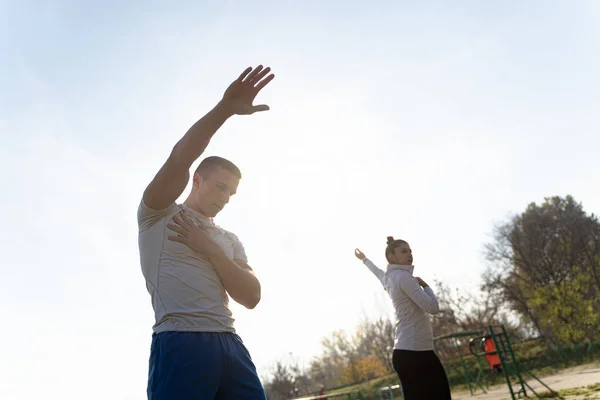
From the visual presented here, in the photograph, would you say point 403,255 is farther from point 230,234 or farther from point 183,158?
point 183,158

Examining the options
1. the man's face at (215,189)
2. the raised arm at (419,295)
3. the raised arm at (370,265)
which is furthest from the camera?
the raised arm at (370,265)

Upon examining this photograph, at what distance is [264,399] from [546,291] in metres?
30.0

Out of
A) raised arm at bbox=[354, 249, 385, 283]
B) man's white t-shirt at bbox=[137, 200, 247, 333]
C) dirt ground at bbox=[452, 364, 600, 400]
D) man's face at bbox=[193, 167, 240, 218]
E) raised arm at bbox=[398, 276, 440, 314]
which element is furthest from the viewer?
dirt ground at bbox=[452, 364, 600, 400]

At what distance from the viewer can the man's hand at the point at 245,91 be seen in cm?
202

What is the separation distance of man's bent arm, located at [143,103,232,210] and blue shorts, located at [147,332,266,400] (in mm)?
619

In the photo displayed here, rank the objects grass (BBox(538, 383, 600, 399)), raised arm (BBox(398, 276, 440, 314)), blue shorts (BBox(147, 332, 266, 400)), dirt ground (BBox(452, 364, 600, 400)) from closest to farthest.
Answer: blue shorts (BBox(147, 332, 266, 400))
raised arm (BBox(398, 276, 440, 314))
grass (BBox(538, 383, 600, 399))
dirt ground (BBox(452, 364, 600, 400))

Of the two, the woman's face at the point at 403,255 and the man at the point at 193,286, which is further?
the woman's face at the point at 403,255

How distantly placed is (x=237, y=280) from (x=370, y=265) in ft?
12.1

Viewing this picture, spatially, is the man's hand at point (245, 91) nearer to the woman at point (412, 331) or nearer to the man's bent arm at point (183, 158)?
the man's bent arm at point (183, 158)

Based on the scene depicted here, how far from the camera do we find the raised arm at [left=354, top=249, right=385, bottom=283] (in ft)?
17.3

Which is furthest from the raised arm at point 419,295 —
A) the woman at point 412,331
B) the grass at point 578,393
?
the grass at point 578,393

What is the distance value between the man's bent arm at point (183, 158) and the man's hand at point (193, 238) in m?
0.13

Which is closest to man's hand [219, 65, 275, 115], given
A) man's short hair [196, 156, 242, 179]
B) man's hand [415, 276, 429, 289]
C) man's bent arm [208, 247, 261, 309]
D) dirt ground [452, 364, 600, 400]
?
man's short hair [196, 156, 242, 179]

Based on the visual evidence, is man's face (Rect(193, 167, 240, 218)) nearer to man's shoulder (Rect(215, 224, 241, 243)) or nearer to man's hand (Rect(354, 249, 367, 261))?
man's shoulder (Rect(215, 224, 241, 243))
